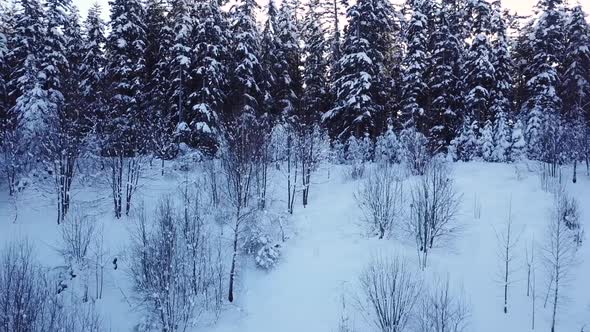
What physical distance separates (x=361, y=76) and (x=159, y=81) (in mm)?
13860

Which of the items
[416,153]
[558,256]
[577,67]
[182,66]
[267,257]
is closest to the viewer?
[558,256]

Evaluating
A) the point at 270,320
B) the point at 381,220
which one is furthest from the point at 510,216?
the point at 270,320

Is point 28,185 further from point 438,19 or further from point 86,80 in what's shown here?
point 438,19

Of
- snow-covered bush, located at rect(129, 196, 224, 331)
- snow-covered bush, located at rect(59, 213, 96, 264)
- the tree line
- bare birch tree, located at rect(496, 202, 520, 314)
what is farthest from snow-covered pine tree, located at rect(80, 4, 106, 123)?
Result: bare birch tree, located at rect(496, 202, 520, 314)

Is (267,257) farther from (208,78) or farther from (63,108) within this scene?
(63,108)

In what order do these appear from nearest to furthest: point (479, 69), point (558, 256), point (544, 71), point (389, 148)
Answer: point (558, 256) < point (389, 148) < point (479, 69) < point (544, 71)

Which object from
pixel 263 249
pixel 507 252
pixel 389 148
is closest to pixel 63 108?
pixel 263 249

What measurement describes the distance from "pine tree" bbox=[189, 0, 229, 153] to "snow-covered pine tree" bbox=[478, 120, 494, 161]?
16.5 m

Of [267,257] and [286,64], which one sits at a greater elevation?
[286,64]

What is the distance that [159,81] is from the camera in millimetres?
31281

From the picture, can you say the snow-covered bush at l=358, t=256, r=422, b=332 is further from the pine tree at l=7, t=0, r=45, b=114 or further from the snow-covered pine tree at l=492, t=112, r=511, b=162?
the pine tree at l=7, t=0, r=45, b=114

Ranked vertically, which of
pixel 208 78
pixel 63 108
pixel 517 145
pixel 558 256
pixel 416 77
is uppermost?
pixel 416 77

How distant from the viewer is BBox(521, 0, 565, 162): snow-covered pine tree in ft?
92.9

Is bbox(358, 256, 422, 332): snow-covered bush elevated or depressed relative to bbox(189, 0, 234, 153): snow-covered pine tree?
depressed
